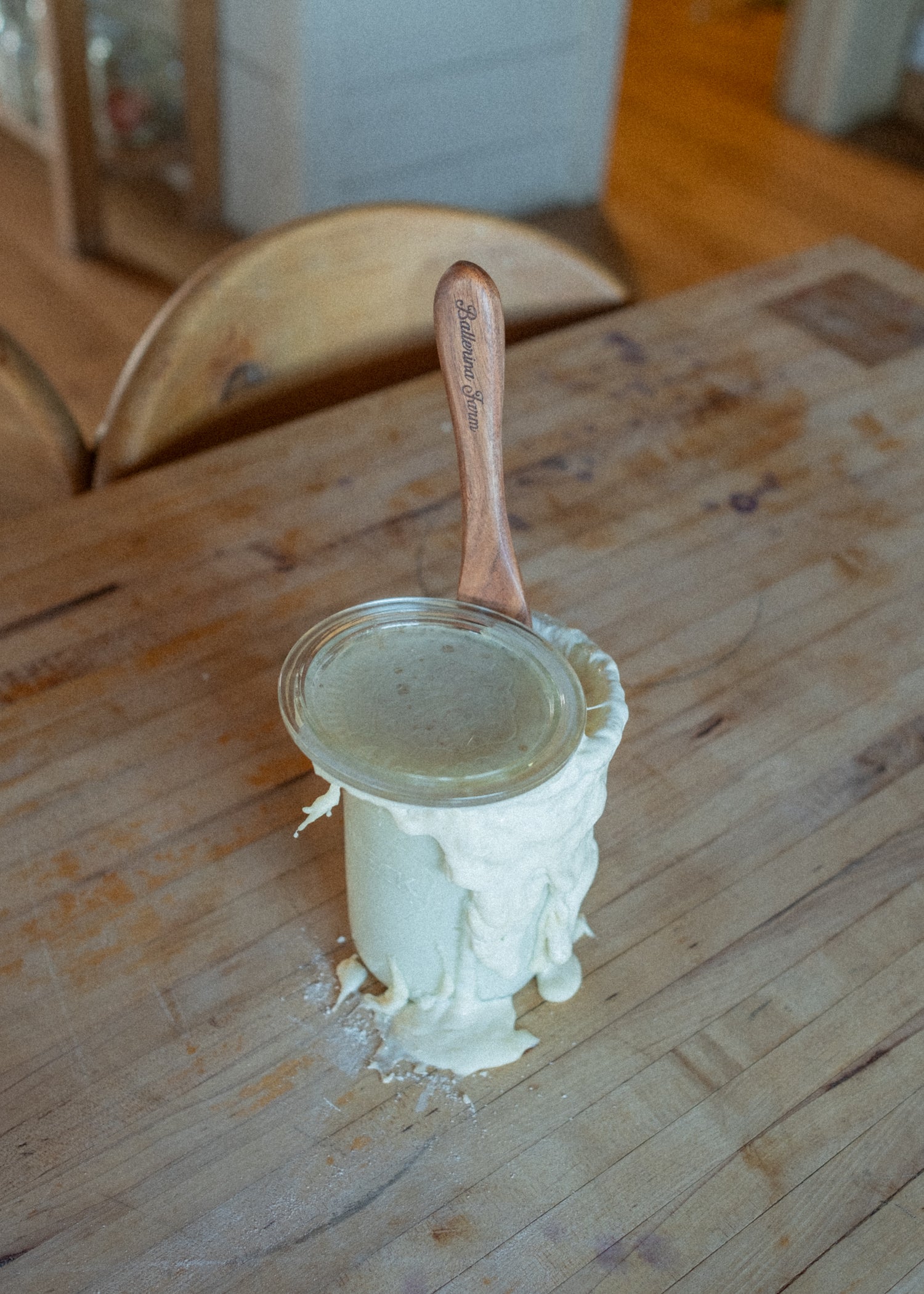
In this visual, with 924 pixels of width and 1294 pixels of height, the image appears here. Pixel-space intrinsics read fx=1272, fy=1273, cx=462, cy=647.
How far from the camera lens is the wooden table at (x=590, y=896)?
0.56 meters

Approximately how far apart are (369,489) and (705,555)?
260 mm

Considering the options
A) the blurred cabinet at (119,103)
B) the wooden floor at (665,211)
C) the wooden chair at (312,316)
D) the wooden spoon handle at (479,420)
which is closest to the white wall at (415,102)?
the blurred cabinet at (119,103)

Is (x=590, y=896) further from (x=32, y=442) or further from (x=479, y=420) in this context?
(x=32, y=442)

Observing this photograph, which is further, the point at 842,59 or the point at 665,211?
the point at 842,59

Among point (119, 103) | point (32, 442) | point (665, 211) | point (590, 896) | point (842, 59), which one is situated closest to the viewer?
point (590, 896)

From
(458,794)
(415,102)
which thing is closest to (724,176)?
(415,102)

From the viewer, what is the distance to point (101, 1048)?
0.62m

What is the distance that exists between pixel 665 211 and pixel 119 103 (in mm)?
1289

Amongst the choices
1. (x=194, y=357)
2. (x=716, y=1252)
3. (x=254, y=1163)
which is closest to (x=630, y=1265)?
(x=716, y=1252)

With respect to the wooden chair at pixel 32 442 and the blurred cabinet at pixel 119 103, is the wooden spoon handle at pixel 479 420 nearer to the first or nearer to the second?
the wooden chair at pixel 32 442

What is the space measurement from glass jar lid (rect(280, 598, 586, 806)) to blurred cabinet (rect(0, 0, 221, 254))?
223 cm

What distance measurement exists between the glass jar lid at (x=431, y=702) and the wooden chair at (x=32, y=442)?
1.81 ft

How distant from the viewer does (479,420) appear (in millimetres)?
609

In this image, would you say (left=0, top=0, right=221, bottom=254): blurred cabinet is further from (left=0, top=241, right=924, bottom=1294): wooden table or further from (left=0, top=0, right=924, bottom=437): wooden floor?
(left=0, top=241, right=924, bottom=1294): wooden table
